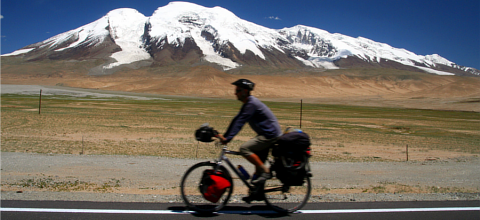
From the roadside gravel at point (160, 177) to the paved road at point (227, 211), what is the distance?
40 centimetres

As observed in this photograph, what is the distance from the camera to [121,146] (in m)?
16.1

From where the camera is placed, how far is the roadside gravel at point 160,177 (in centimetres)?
646

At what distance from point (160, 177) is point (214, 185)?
3.97 m

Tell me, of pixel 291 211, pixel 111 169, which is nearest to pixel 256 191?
pixel 291 211

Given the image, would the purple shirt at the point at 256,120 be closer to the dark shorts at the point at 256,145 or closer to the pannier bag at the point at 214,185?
the dark shorts at the point at 256,145

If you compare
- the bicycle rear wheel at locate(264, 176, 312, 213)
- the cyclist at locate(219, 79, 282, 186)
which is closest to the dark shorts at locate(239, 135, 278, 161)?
the cyclist at locate(219, 79, 282, 186)

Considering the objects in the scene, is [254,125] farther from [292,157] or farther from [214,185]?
[214,185]

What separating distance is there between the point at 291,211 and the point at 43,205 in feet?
12.5

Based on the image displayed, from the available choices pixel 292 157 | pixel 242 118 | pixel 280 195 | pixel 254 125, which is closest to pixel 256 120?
pixel 254 125

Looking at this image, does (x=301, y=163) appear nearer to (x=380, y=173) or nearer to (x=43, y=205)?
(x=43, y=205)

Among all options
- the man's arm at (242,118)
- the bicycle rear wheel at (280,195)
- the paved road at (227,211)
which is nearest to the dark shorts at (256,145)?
the man's arm at (242,118)

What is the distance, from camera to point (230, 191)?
18.4 ft

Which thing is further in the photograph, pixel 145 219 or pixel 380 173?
pixel 380 173

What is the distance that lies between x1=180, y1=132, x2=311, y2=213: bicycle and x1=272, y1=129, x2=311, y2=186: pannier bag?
4.4 inches
